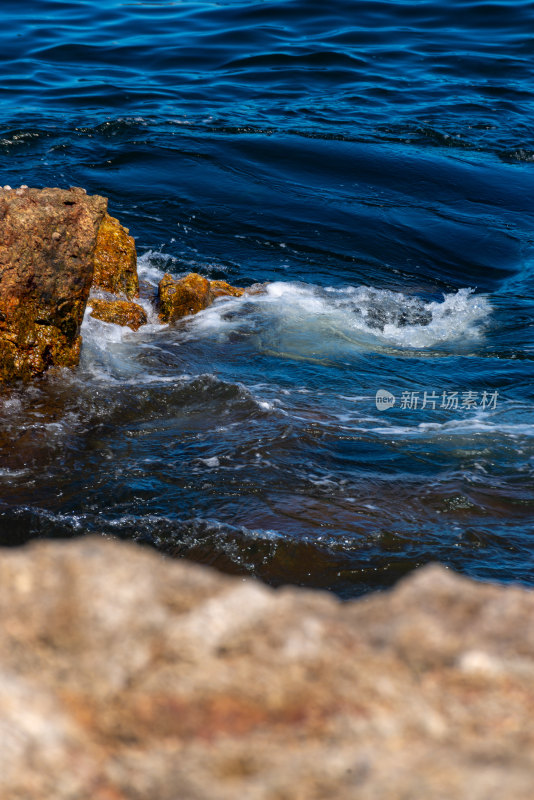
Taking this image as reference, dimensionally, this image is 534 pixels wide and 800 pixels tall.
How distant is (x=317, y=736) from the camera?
1157 mm

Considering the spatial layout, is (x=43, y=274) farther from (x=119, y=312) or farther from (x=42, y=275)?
(x=119, y=312)

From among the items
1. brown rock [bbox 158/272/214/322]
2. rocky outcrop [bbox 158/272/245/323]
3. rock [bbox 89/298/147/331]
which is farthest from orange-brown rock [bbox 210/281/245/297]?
rock [bbox 89/298/147/331]

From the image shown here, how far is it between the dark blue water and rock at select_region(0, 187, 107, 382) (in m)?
0.24

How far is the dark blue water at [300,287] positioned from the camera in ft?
13.2

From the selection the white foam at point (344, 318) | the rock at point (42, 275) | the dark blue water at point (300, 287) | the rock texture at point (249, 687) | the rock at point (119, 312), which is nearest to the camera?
the rock texture at point (249, 687)

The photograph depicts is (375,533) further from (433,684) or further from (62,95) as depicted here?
(62,95)

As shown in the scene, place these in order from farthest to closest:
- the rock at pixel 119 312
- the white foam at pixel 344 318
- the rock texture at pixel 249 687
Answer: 1. the white foam at pixel 344 318
2. the rock at pixel 119 312
3. the rock texture at pixel 249 687

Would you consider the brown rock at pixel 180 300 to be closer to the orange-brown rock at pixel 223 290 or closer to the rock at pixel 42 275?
the orange-brown rock at pixel 223 290

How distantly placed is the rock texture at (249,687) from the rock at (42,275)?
392 cm

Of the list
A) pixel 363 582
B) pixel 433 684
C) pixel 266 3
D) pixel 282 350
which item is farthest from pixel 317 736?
pixel 266 3

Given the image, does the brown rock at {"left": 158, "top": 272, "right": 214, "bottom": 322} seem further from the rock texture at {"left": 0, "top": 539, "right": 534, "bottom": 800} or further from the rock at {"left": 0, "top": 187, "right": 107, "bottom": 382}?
the rock texture at {"left": 0, "top": 539, "right": 534, "bottom": 800}

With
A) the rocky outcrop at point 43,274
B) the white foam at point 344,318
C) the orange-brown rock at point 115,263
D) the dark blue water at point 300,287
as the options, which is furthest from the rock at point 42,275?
the white foam at point 344,318

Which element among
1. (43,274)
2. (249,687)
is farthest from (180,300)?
(249,687)

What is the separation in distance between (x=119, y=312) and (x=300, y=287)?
1.96 m
